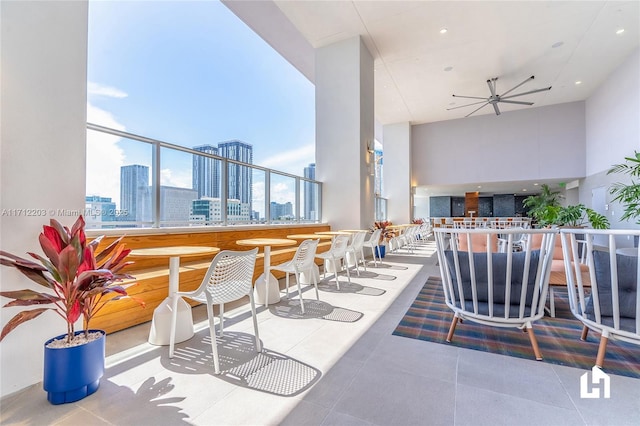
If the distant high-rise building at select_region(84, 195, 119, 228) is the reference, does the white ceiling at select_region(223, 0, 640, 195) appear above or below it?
above

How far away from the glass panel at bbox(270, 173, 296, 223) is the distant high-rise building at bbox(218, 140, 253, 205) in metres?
A: 0.67

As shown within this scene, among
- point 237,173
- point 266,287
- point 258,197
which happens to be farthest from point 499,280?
point 258,197

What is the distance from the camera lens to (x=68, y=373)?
1.57 meters

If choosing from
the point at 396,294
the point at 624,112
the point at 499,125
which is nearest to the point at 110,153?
the point at 396,294

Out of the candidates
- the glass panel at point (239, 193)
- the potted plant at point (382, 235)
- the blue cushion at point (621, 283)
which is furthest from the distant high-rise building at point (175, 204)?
the potted plant at point (382, 235)

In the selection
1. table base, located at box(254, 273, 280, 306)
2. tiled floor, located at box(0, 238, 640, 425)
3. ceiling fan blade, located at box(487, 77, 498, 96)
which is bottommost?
tiled floor, located at box(0, 238, 640, 425)

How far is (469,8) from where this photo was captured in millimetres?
5645

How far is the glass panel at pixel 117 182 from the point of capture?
2904 millimetres

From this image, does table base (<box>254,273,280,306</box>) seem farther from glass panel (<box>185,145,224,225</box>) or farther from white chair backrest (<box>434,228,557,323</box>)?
white chair backrest (<box>434,228,557,323</box>)

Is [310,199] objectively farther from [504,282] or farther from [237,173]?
[504,282]

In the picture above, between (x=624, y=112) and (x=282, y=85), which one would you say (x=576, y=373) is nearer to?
(x=624, y=112)

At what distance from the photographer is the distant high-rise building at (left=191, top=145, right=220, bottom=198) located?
13.5 feet

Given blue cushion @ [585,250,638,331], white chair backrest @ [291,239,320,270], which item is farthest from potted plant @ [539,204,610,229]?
white chair backrest @ [291,239,320,270]

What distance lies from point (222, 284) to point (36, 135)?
1600 millimetres
